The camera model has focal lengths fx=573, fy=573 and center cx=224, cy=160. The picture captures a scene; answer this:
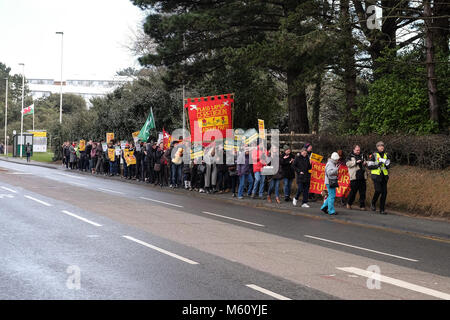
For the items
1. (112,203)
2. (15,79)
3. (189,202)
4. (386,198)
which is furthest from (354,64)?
(15,79)

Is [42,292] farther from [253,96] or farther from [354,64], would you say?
[253,96]

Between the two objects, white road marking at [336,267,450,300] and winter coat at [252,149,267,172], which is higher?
winter coat at [252,149,267,172]

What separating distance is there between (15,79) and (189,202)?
110m

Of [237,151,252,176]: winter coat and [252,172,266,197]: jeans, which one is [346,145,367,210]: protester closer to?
[252,172,266,197]: jeans

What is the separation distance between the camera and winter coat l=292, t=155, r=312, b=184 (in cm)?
1755

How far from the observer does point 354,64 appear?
21938 millimetres

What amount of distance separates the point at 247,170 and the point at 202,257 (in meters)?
11.1

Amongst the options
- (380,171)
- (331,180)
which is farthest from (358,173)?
(331,180)

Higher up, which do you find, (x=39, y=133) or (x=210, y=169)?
(x=39, y=133)

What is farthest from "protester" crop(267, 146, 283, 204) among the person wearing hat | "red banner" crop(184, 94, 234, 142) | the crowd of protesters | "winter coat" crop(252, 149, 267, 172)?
"red banner" crop(184, 94, 234, 142)

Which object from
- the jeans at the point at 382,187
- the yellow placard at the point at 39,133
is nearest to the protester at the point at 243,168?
the jeans at the point at 382,187

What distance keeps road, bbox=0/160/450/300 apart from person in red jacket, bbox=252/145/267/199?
378cm

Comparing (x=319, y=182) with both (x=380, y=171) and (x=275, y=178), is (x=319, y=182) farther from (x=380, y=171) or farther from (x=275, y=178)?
(x=380, y=171)

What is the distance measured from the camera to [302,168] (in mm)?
17562
